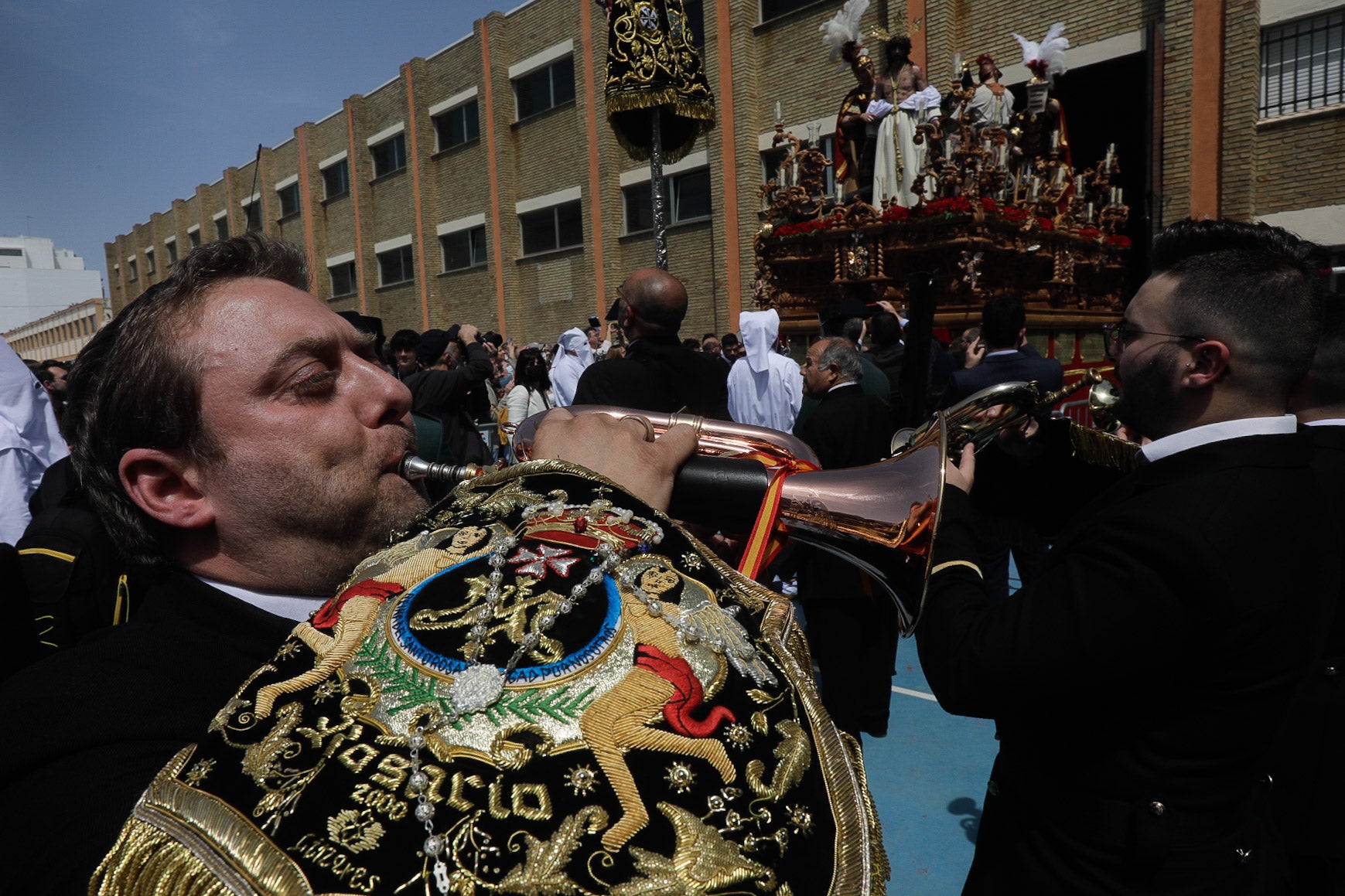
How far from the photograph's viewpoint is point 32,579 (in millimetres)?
1544

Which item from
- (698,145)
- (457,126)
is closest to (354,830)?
(698,145)

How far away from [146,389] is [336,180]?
30.8 metres

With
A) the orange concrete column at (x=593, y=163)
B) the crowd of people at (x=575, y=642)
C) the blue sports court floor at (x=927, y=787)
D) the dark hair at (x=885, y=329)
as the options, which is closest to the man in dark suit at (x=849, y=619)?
the blue sports court floor at (x=927, y=787)

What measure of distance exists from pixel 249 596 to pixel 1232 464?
1.80 m

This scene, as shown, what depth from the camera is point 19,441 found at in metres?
3.21

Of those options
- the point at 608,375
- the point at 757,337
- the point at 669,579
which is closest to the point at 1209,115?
the point at 757,337

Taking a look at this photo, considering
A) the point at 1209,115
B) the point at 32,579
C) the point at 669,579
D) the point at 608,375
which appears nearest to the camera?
the point at 669,579

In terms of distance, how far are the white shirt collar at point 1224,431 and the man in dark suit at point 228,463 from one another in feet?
5.23

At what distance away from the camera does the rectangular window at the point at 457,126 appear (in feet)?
73.4

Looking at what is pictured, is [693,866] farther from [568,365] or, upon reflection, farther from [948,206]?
[948,206]

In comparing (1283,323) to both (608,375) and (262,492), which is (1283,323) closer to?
(262,492)

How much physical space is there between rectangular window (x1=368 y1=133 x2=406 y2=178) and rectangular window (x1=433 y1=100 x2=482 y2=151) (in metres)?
1.65

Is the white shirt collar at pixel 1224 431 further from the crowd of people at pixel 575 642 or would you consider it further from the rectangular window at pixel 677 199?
the rectangular window at pixel 677 199

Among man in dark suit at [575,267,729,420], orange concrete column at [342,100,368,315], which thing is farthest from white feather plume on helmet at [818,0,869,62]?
orange concrete column at [342,100,368,315]
